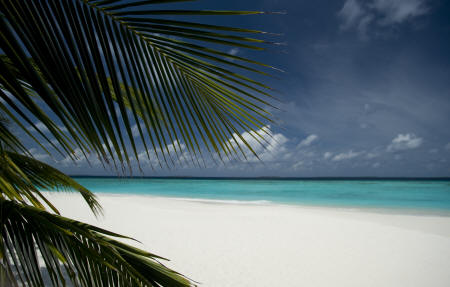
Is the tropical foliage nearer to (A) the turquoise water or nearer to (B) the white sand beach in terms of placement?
(A) the turquoise water

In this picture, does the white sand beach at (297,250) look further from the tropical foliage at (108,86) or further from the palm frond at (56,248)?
the tropical foliage at (108,86)

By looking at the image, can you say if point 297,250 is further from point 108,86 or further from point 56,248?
point 108,86

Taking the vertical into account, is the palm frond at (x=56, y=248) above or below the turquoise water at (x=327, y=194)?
below

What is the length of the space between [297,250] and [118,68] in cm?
562

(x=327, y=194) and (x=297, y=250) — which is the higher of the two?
(x=327, y=194)

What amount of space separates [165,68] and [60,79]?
259mm

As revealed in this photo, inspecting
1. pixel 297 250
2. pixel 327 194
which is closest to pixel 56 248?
pixel 297 250

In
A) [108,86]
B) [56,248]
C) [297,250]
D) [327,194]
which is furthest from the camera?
[327,194]

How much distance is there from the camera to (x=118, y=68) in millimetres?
625

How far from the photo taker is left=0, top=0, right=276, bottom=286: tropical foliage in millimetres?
484

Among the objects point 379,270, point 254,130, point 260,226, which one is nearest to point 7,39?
point 254,130

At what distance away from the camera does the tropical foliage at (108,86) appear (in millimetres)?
484

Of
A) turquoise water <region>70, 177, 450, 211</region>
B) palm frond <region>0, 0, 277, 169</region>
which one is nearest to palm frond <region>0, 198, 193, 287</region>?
palm frond <region>0, 0, 277, 169</region>

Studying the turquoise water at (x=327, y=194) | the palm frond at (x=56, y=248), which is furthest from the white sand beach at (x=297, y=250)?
the palm frond at (x=56, y=248)
